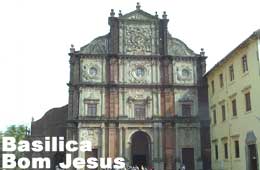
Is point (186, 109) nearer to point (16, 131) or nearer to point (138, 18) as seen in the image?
point (138, 18)

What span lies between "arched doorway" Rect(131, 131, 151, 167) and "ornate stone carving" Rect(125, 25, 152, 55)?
8.27 meters

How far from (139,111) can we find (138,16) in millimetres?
9778

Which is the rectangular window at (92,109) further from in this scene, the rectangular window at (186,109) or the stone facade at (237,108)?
the stone facade at (237,108)

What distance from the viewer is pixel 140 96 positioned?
3884 cm

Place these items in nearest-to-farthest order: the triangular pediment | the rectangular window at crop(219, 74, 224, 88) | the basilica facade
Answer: the rectangular window at crop(219, 74, 224, 88) → the basilica facade → the triangular pediment

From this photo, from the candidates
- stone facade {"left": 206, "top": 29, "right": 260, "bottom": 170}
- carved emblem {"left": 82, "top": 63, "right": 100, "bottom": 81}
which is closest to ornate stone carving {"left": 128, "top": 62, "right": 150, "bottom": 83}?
carved emblem {"left": 82, "top": 63, "right": 100, "bottom": 81}

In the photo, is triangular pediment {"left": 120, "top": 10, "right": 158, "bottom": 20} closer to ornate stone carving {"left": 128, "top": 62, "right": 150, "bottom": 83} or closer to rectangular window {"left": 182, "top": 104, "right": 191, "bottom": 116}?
ornate stone carving {"left": 128, "top": 62, "right": 150, "bottom": 83}

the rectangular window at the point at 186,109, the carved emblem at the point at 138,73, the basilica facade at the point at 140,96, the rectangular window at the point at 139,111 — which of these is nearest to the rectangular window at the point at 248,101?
the basilica facade at the point at 140,96

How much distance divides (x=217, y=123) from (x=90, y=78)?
12810 millimetres

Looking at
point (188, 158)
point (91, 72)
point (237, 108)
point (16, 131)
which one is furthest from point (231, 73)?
point (16, 131)

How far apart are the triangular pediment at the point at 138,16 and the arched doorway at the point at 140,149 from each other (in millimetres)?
11702

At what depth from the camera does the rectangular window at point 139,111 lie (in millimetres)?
38531

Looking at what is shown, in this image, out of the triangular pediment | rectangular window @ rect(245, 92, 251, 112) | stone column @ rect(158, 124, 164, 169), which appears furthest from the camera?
the triangular pediment

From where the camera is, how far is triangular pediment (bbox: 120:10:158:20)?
133ft
